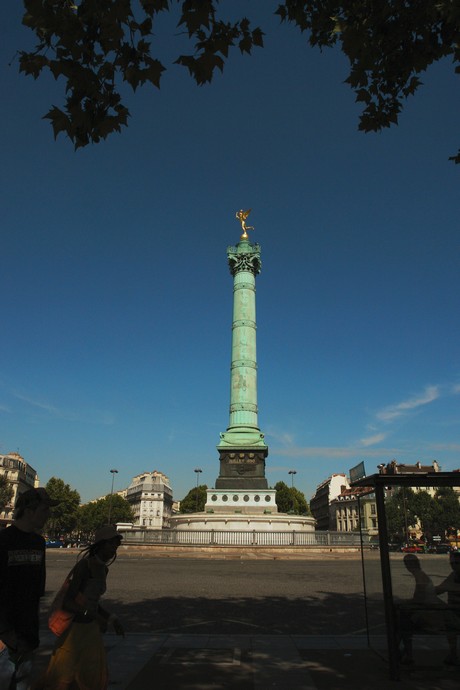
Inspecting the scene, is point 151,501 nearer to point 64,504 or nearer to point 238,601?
point 64,504

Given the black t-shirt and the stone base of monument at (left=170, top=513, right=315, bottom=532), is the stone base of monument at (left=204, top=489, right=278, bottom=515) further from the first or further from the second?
the black t-shirt

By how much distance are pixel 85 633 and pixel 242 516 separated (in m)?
34.8

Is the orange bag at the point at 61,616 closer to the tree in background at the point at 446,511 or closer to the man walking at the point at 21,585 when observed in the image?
the man walking at the point at 21,585

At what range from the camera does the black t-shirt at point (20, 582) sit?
3342mm

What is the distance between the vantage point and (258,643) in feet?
22.7

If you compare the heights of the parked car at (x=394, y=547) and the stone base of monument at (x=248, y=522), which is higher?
the parked car at (x=394, y=547)

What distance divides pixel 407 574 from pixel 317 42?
7.43m

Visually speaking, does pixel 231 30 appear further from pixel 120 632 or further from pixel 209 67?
pixel 120 632

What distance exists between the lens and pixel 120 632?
3.69 metres

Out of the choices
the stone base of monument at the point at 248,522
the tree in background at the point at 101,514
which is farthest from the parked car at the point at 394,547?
the tree in background at the point at 101,514

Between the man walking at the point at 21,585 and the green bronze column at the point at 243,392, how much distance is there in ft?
122

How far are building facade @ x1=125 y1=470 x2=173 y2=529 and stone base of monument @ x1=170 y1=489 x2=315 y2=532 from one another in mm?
98767

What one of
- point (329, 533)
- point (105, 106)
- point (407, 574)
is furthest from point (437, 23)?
point (329, 533)

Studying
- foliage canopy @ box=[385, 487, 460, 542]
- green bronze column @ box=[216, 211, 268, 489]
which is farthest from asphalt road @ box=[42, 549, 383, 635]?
green bronze column @ box=[216, 211, 268, 489]
